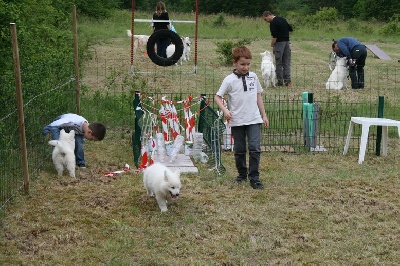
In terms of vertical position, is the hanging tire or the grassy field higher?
the hanging tire

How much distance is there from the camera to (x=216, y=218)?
5.80m

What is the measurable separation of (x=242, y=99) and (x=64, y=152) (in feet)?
6.18

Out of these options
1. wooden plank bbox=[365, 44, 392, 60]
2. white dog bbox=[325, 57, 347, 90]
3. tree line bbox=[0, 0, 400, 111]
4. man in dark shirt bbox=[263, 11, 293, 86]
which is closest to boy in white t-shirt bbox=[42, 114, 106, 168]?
tree line bbox=[0, 0, 400, 111]

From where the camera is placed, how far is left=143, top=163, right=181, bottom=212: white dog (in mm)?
5844

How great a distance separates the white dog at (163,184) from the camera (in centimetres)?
584

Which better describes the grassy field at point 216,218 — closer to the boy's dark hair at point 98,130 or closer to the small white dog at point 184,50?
the boy's dark hair at point 98,130

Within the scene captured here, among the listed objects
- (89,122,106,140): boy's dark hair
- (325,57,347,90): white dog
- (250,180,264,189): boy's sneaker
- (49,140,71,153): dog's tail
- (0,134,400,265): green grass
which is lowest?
(0,134,400,265): green grass

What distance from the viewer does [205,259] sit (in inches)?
192

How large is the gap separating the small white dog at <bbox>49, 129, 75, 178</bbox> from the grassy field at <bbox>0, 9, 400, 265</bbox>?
114mm

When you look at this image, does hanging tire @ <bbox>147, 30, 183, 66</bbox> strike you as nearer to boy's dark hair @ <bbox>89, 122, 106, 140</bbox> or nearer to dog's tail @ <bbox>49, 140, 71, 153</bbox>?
boy's dark hair @ <bbox>89, 122, 106, 140</bbox>

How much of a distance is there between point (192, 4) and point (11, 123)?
1704 inches

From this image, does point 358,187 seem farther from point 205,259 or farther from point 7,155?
point 7,155

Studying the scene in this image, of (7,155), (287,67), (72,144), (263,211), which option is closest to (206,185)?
(263,211)

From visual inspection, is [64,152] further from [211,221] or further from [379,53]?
[379,53]
